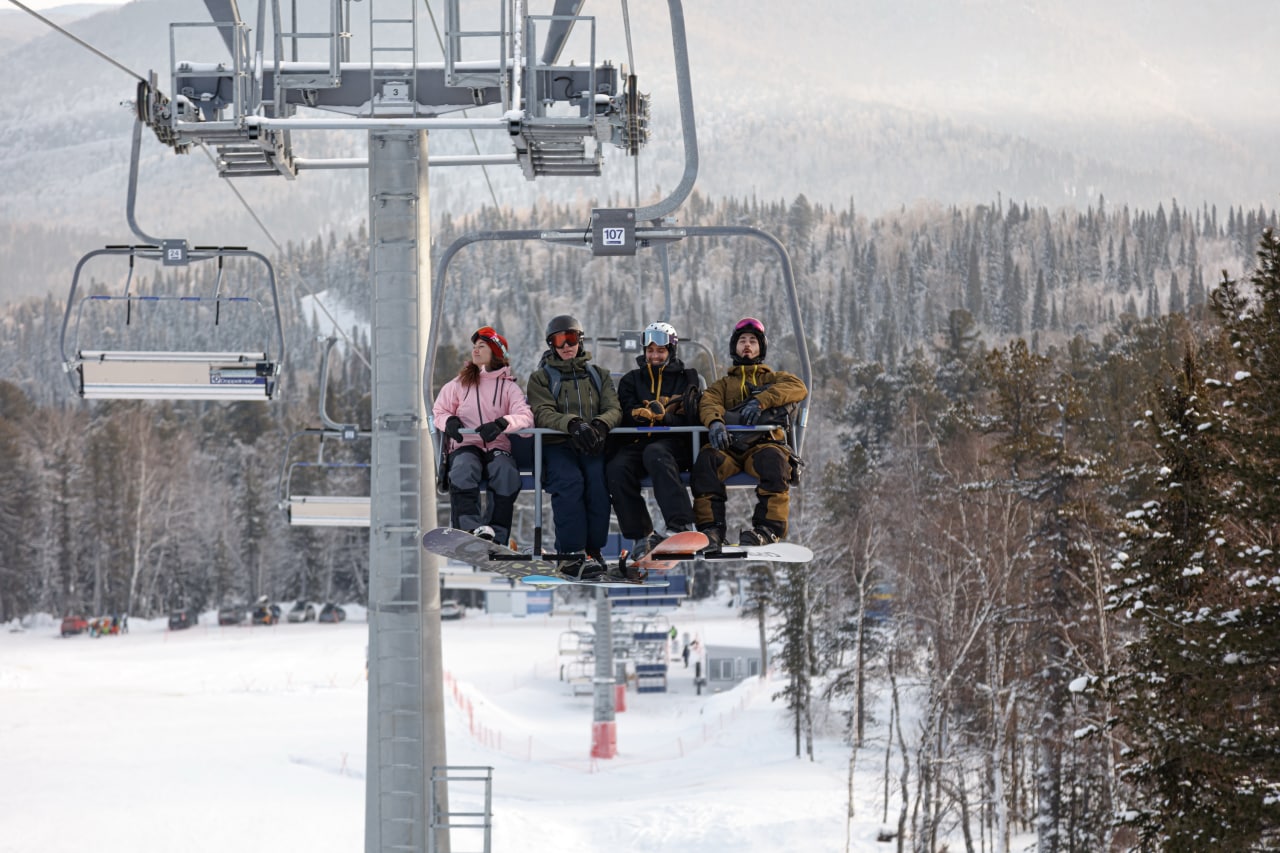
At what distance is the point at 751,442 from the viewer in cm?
855

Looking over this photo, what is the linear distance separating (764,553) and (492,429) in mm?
1707

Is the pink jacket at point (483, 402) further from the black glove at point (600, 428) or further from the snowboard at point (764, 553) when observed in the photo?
the snowboard at point (764, 553)

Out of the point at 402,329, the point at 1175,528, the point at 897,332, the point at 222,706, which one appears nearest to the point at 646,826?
the point at 1175,528

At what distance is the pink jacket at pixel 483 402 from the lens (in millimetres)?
8438

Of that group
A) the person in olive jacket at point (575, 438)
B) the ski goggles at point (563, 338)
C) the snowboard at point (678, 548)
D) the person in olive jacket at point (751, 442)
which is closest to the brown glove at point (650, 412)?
the person in olive jacket at point (575, 438)

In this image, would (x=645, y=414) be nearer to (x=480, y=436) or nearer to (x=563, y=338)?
(x=563, y=338)

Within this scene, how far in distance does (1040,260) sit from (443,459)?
181008 mm

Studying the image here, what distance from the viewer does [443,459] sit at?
8539 millimetres

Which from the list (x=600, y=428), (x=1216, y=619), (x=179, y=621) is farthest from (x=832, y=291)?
(x=600, y=428)

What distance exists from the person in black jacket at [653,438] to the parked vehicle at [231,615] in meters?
60.4

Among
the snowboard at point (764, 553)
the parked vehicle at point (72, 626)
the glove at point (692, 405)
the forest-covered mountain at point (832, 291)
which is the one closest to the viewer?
the snowboard at point (764, 553)

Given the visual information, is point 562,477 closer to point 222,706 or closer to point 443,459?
point 443,459

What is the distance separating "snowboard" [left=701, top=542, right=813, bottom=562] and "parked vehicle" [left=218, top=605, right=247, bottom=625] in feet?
200

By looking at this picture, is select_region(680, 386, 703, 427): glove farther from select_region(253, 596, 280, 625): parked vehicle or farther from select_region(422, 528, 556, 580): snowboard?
select_region(253, 596, 280, 625): parked vehicle
